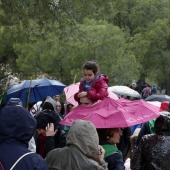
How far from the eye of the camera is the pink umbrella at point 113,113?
16.6 ft

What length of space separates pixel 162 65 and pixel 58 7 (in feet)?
105

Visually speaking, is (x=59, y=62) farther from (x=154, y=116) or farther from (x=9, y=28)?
(x=154, y=116)

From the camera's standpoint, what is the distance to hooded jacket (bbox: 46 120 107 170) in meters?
3.77

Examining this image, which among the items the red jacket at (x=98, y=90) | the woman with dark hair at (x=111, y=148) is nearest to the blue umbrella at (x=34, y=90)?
the red jacket at (x=98, y=90)

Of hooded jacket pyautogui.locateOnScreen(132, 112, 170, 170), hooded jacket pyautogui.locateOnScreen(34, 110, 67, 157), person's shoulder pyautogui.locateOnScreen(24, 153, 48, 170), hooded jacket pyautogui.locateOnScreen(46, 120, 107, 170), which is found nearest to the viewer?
person's shoulder pyautogui.locateOnScreen(24, 153, 48, 170)

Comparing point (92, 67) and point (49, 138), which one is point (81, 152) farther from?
point (92, 67)

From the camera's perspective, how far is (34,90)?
10578mm

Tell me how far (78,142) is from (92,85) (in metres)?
2.22

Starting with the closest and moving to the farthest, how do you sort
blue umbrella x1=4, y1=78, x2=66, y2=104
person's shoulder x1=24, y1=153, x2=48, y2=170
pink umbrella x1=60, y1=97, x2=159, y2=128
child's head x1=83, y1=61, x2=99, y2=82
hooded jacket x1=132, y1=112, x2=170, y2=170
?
person's shoulder x1=24, y1=153, x2=48, y2=170
hooded jacket x1=132, y1=112, x2=170, y2=170
pink umbrella x1=60, y1=97, x2=159, y2=128
child's head x1=83, y1=61, x2=99, y2=82
blue umbrella x1=4, y1=78, x2=66, y2=104

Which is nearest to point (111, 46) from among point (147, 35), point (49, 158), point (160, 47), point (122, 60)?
point (122, 60)

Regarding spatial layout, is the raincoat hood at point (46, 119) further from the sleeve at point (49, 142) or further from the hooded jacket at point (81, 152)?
the hooded jacket at point (81, 152)

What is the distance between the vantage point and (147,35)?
35469 mm

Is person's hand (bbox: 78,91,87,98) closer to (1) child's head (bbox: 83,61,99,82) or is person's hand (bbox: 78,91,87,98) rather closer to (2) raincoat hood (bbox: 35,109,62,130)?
(1) child's head (bbox: 83,61,99,82)

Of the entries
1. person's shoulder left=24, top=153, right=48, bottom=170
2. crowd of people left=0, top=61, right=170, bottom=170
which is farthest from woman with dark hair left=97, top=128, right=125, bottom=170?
person's shoulder left=24, top=153, right=48, bottom=170
